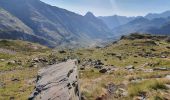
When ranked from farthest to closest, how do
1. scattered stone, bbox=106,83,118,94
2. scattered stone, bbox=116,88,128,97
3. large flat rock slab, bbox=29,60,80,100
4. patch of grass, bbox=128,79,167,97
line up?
scattered stone, bbox=106,83,118,94
scattered stone, bbox=116,88,128,97
patch of grass, bbox=128,79,167,97
large flat rock slab, bbox=29,60,80,100

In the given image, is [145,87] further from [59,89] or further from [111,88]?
[59,89]

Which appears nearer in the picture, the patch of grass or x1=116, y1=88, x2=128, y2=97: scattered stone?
the patch of grass

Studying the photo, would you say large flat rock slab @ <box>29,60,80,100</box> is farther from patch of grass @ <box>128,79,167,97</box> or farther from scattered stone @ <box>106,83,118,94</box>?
patch of grass @ <box>128,79,167,97</box>

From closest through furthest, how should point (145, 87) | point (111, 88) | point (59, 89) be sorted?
point (59, 89) → point (145, 87) → point (111, 88)

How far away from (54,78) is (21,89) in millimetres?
18224

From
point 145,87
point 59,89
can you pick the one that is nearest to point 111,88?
point 145,87

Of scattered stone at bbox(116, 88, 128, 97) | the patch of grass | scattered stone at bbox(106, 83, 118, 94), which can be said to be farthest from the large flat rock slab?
the patch of grass

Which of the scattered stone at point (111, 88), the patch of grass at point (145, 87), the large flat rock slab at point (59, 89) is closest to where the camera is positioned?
the large flat rock slab at point (59, 89)

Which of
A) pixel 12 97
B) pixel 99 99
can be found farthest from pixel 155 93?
pixel 12 97

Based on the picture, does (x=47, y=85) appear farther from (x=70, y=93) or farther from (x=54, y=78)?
(x=70, y=93)

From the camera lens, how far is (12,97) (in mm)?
33188

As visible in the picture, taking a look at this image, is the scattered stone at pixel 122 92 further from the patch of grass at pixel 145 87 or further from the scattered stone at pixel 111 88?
the scattered stone at pixel 111 88

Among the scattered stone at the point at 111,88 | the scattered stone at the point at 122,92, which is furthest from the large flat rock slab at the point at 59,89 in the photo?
the scattered stone at the point at 122,92

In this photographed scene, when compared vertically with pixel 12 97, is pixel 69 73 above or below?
above
